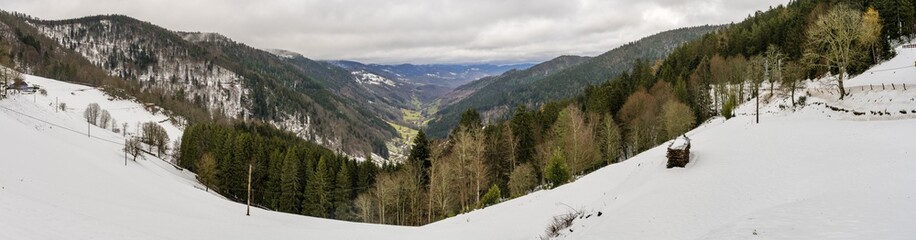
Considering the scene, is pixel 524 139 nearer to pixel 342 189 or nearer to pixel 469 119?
pixel 469 119

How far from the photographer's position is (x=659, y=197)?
21.3m

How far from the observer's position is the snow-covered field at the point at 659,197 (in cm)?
1452

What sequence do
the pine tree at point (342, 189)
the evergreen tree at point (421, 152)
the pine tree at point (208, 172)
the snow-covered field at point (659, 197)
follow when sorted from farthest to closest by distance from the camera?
the pine tree at point (208, 172), the pine tree at point (342, 189), the evergreen tree at point (421, 152), the snow-covered field at point (659, 197)

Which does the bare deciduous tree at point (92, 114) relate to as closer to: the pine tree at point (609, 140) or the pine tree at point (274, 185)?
the pine tree at point (274, 185)

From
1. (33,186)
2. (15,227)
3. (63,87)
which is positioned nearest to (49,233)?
(15,227)

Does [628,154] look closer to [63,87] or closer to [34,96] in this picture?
[34,96]

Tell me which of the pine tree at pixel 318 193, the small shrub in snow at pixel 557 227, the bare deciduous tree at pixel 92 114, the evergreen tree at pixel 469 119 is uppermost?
the bare deciduous tree at pixel 92 114

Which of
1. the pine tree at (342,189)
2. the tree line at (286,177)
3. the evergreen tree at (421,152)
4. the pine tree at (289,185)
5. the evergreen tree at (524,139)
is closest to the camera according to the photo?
the evergreen tree at (421,152)

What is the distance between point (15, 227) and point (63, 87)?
200 meters

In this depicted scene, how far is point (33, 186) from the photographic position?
27.7 m

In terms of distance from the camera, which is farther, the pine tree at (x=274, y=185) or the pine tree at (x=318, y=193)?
the pine tree at (x=274, y=185)

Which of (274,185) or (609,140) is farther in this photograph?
(274,185)

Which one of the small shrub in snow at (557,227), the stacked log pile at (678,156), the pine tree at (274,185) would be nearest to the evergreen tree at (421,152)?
the pine tree at (274,185)

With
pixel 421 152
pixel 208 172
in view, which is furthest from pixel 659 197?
pixel 208 172
